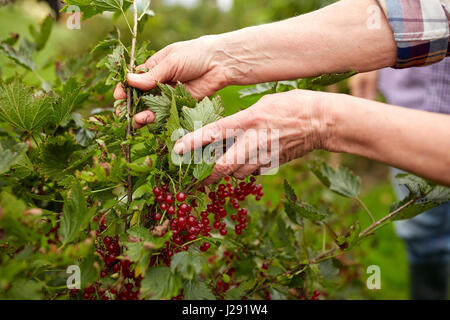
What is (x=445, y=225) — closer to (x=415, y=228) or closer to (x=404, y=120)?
(x=415, y=228)

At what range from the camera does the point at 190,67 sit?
1.12 meters

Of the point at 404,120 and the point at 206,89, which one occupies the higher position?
the point at 206,89

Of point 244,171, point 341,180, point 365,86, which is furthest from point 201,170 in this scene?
point 365,86

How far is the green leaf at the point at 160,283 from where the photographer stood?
28.2 inches

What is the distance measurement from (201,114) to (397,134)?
1.45 feet

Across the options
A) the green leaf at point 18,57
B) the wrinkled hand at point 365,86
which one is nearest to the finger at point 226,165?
the green leaf at point 18,57

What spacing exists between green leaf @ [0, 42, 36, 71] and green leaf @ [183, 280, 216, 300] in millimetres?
886

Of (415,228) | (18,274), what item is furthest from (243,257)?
(415,228)

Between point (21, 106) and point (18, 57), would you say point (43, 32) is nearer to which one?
point (18, 57)

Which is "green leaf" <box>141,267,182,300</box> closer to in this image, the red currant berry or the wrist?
the red currant berry

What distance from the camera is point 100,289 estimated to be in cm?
79

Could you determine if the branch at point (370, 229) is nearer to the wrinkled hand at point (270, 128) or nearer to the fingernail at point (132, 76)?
the wrinkled hand at point (270, 128)

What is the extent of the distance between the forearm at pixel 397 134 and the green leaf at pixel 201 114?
27 cm
